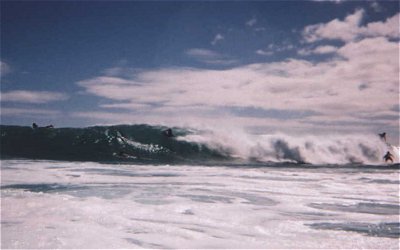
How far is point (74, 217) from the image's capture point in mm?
5066

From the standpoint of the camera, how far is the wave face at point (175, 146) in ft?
69.3

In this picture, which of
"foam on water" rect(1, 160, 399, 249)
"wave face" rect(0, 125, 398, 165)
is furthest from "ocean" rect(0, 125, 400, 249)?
"wave face" rect(0, 125, 398, 165)

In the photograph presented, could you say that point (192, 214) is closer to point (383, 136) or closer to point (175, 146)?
point (175, 146)

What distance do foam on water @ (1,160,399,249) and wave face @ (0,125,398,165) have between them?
1218cm

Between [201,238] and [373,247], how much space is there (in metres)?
1.93

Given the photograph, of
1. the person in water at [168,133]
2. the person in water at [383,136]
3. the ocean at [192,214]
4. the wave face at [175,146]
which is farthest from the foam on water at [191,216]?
the person in water at [383,136]

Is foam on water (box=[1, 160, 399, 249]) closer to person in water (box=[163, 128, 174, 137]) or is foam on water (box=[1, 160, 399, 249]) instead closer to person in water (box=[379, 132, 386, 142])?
person in water (box=[163, 128, 174, 137])

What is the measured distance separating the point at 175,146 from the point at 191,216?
1806 centimetres

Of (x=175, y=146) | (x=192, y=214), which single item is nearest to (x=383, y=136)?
(x=175, y=146)

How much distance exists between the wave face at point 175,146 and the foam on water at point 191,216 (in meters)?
12.2

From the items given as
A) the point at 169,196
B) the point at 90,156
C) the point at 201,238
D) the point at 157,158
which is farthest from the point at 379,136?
the point at 201,238

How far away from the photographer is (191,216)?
538 centimetres

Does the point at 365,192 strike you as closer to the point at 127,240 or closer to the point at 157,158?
the point at 127,240

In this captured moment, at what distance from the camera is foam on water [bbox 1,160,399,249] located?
13.6 feet
